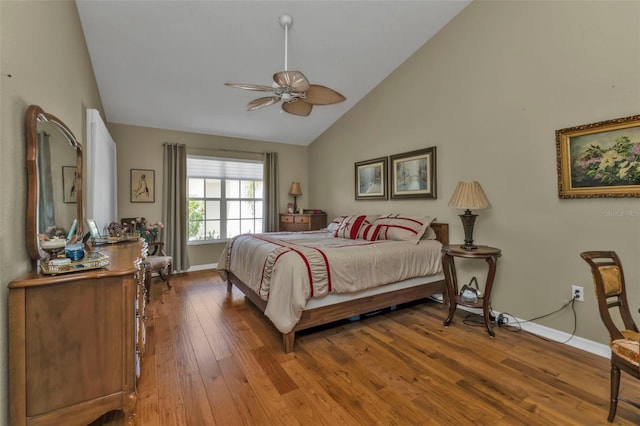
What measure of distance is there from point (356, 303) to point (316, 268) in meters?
0.61

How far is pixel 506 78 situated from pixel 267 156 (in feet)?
12.9

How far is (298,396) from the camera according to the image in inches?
67.4

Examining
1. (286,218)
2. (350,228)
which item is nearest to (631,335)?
(350,228)

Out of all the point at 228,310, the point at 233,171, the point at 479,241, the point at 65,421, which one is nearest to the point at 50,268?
the point at 65,421

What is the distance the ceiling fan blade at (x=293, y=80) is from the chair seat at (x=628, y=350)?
254 cm

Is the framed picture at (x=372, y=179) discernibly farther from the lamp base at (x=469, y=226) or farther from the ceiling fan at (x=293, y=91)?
the ceiling fan at (x=293, y=91)

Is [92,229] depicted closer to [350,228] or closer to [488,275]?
[350,228]

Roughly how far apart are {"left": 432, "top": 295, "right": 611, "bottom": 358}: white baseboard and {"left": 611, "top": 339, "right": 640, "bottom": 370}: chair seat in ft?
3.08

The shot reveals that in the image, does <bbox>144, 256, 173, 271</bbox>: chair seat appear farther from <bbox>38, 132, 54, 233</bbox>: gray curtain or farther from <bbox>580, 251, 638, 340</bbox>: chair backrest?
<bbox>580, 251, 638, 340</bbox>: chair backrest

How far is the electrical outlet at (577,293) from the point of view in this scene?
2279 mm

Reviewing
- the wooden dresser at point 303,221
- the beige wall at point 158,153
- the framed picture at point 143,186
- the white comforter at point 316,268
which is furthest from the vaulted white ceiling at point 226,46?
the white comforter at point 316,268

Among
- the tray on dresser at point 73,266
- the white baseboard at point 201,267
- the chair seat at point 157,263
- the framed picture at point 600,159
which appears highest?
the framed picture at point 600,159

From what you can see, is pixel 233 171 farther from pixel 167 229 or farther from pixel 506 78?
pixel 506 78

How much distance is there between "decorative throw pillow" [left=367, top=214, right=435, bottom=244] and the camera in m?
3.20
